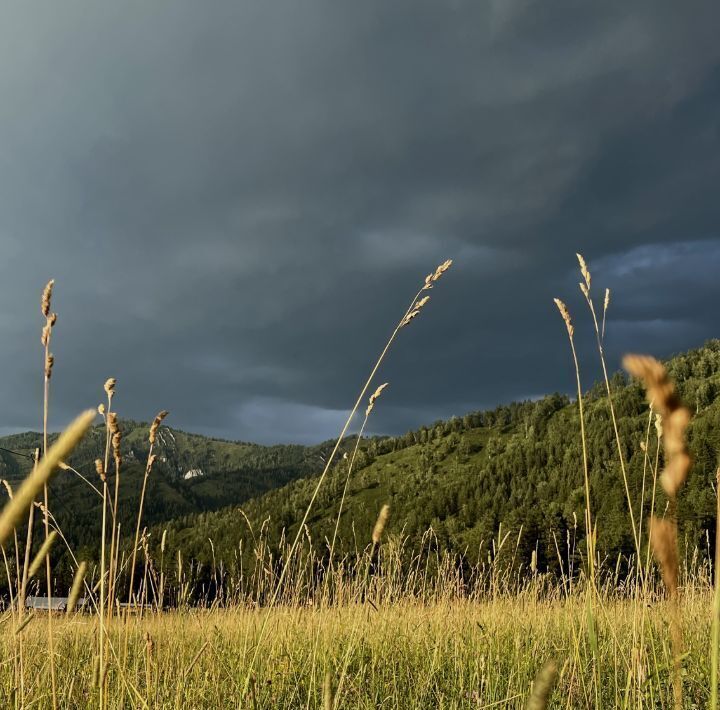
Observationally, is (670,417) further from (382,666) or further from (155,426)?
(382,666)

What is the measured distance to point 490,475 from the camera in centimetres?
12706

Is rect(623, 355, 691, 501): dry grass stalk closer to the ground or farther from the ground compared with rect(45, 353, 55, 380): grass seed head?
closer to the ground

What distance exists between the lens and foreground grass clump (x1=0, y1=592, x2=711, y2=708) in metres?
3.22

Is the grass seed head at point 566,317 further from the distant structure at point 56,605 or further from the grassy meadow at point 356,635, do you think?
the distant structure at point 56,605

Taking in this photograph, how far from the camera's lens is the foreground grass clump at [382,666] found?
10.6 ft

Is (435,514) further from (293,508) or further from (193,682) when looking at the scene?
(193,682)

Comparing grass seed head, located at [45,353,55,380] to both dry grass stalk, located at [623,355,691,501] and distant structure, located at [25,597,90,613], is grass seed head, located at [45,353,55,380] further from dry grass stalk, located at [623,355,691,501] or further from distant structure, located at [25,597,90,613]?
dry grass stalk, located at [623,355,691,501]

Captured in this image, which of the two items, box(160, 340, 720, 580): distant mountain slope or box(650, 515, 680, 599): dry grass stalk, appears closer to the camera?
box(650, 515, 680, 599): dry grass stalk

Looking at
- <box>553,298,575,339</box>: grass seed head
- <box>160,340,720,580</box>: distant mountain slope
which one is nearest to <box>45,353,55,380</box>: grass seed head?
<box>553,298,575,339</box>: grass seed head

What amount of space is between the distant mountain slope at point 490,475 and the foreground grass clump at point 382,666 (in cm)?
5180

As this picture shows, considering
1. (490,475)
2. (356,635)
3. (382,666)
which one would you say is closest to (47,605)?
(382,666)

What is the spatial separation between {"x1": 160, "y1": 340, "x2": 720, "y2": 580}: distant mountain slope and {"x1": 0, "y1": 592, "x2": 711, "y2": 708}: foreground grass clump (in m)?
51.8

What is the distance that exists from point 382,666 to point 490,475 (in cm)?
12754

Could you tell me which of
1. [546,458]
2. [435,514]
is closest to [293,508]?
[435,514]
